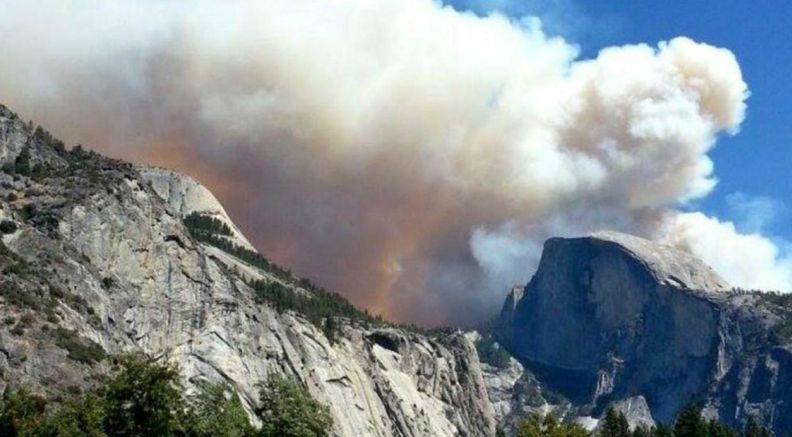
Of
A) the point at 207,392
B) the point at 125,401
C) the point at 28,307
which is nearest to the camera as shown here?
the point at 125,401

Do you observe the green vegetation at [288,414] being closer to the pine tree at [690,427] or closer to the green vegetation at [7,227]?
the green vegetation at [7,227]

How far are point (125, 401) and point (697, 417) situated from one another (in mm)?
141793

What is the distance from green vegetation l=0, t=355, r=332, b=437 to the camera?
85.6 meters

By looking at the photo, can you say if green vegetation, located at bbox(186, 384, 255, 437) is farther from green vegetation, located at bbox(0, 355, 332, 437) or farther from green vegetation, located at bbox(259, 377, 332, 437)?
green vegetation, located at bbox(259, 377, 332, 437)

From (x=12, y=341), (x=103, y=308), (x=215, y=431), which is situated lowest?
(x=215, y=431)

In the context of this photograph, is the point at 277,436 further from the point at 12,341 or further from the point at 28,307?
the point at 28,307

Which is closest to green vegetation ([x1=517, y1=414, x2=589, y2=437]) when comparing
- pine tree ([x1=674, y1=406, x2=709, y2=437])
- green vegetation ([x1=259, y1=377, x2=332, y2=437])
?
green vegetation ([x1=259, y1=377, x2=332, y2=437])

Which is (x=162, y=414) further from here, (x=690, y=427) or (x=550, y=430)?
(x=690, y=427)

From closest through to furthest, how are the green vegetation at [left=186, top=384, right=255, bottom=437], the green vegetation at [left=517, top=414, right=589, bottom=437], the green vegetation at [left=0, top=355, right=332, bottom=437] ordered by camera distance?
the green vegetation at [left=0, top=355, right=332, bottom=437]
the green vegetation at [left=186, top=384, right=255, bottom=437]
the green vegetation at [left=517, top=414, right=589, bottom=437]

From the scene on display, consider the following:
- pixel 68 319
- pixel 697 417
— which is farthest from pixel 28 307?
pixel 697 417

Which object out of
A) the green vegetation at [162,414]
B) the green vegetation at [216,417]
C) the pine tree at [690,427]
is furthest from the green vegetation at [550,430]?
the pine tree at [690,427]

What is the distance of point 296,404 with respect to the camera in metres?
88.6

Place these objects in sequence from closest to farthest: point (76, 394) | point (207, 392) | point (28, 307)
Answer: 1. point (207, 392)
2. point (76, 394)
3. point (28, 307)

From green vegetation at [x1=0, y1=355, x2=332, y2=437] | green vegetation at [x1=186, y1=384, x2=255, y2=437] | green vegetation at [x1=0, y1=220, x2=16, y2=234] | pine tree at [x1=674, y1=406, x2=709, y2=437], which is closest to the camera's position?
green vegetation at [x1=0, y1=355, x2=332, y2=437]
